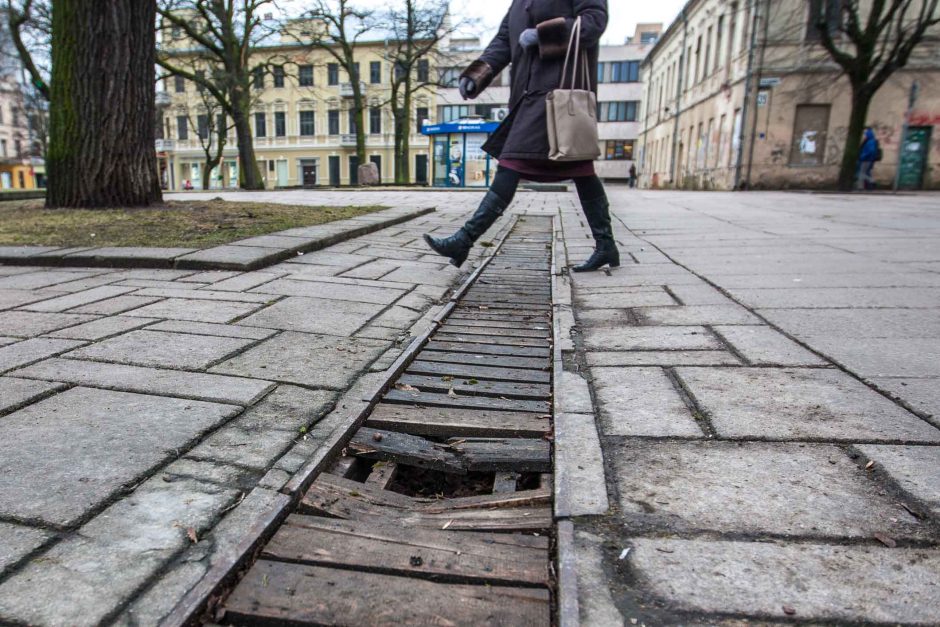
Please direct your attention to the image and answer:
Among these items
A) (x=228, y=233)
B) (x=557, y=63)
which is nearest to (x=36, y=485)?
(x=557, y=63)

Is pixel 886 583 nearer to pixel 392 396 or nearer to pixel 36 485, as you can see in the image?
pixel 392 396

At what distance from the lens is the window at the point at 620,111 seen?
5638cm

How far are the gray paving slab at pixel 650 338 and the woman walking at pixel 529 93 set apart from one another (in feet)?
4.32

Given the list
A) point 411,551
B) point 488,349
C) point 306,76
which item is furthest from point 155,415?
point 306,76

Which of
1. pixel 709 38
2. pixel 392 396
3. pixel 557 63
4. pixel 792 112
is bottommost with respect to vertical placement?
pixel 392 396

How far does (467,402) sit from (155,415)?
95 cm

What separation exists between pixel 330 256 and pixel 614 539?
13.2 feet

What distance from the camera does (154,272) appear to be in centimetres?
427

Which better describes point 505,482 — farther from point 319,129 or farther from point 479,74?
point 319,129

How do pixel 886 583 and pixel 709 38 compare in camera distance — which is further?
pixel 709 38

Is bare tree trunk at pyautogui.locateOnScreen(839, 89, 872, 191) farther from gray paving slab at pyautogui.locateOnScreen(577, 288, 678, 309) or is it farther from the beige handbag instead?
gray paving slab at pyautogui.locateOnScreen(577, 288, 678, 309)

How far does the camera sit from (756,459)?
5.53 ft

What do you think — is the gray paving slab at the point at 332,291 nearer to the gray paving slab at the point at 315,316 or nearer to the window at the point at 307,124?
the gray paving slab at the point at 315,316

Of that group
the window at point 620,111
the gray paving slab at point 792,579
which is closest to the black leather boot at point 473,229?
the gray paving slab at point 792,579
